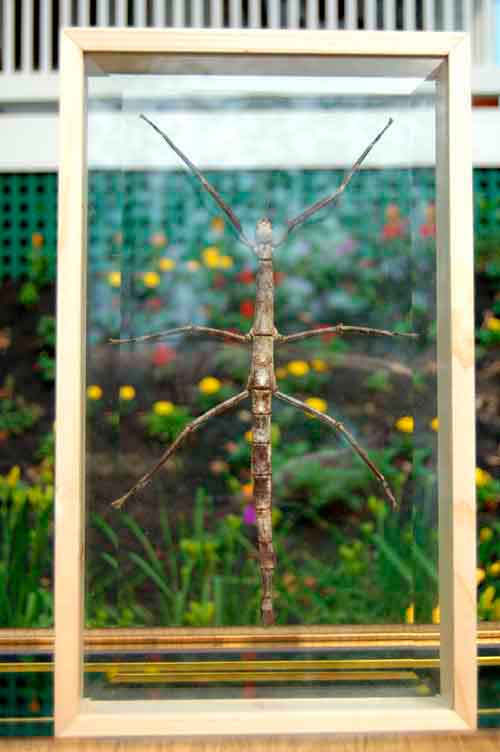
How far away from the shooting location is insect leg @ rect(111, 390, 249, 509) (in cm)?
75

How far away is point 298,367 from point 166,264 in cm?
17

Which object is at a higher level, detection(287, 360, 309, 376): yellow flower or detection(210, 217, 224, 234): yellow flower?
detection(210, 217, 224, 234): yellow flower

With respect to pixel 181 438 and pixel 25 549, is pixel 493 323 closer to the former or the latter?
pixel 181 438

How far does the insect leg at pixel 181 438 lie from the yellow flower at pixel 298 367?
53 millimetres

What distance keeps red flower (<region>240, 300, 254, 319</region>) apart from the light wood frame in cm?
16

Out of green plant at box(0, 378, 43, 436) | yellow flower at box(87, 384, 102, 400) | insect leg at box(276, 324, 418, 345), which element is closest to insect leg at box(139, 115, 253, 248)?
insect leg at box(276, 324, 418, 345)

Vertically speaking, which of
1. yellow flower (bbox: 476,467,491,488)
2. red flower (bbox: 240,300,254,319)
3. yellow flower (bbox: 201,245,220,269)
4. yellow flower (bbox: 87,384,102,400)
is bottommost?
yellow flower (bbox: 476,467,491,488)

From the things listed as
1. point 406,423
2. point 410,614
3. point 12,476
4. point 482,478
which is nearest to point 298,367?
point 406,423

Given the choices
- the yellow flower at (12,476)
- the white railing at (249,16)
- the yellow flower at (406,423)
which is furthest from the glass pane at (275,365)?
the white railing at (249,16)

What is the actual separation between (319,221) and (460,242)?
0.48ft

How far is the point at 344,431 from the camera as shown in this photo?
0.78 m

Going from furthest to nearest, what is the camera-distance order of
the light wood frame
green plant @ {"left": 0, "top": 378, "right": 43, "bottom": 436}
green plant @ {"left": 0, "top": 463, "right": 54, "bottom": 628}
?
green plant @ {"left": 0, "top": 378, "right": 43, "bottom": 436} → green plant @ {"left": 0, "top": 463, "right": 54, "bottom": 628} → the light wood frame

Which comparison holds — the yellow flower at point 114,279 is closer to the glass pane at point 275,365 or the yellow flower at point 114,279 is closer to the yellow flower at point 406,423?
the glass pane at point 275,365

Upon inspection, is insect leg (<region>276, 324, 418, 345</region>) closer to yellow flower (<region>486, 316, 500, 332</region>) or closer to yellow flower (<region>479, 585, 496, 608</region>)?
yellow flower (<region>486, 316, 500, 332</region>)
